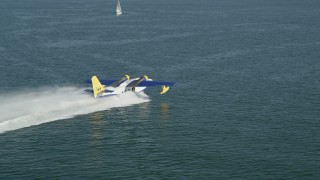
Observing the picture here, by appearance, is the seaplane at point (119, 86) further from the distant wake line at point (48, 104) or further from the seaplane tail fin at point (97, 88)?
the distant wake line at point (48, 104)

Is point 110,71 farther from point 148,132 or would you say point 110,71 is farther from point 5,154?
point 5,154

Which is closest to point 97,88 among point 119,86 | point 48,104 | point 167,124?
point 119,86

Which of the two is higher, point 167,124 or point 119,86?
point 119,86

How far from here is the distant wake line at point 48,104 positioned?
91375mm

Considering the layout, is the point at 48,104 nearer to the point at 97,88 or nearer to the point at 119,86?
the point at 97,88

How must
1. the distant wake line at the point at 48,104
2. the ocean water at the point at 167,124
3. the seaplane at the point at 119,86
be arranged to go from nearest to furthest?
the ocean water at the point at 167,124
the distant wake line at the point at 48,104
the seaplane at the point at 119,86

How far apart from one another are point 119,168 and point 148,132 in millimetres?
17495

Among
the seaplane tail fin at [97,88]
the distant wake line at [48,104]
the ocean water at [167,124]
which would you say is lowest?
the ocean water at [167,124]

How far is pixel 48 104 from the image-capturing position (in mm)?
99625

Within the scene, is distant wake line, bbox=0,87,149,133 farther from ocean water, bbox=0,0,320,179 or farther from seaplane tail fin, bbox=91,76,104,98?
seaplane tail fin, bbox=91,76,104,98

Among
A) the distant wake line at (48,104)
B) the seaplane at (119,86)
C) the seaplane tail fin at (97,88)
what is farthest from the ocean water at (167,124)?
the seaplane tail fin at (97,88)

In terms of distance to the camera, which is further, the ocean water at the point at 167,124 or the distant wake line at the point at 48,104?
the distant wake line at the point at 48,104

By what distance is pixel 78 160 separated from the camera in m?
78.0

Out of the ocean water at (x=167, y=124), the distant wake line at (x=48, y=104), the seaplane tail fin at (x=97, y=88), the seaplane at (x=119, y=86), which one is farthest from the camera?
the seaplane at (x=119, y=86)
